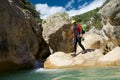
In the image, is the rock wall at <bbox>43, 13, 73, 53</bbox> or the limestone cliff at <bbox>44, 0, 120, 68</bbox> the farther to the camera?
the rock wall at <bbox>43, 13, 73, 53</bbox>

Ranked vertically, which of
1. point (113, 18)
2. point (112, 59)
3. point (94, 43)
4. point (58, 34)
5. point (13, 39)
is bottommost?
point (112, 59)

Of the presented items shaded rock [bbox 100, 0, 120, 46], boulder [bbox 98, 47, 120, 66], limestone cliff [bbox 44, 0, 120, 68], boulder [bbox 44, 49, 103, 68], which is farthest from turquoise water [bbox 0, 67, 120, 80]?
shaded rock [bbox 100, 0, 120, 46]

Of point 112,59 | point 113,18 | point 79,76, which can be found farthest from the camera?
point 113,18

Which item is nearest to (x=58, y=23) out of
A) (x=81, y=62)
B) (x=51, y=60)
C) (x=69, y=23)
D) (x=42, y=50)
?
(x=69, y=23)

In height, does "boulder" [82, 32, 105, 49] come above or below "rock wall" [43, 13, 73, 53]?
below

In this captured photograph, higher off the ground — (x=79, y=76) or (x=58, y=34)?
(x=58, y=34)

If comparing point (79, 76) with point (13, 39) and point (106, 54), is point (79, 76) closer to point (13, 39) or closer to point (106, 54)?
point (106, 54)

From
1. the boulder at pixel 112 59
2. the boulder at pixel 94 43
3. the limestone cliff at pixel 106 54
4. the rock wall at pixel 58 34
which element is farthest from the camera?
the rock wall at pixel 58 34

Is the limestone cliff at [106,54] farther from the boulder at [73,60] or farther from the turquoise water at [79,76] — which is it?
the turquoise water at [79,76]

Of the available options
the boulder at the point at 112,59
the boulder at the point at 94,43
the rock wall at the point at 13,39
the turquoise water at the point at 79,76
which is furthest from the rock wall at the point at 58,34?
→ the turquoise water at the point at 79,76

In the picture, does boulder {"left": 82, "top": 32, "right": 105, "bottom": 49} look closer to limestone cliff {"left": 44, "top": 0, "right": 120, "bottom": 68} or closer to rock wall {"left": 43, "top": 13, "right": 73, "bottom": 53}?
A: rock wall {"left": 43, "top": 13, "right": 73, "bottom": 53}

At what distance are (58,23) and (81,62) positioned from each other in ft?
31.6

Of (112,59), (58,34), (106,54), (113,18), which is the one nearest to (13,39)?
(106,54)

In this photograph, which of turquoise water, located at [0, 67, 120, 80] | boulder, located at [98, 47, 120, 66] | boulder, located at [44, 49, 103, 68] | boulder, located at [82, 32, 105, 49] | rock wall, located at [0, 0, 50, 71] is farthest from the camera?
boulder, located at [82, 32, 105, 49]
